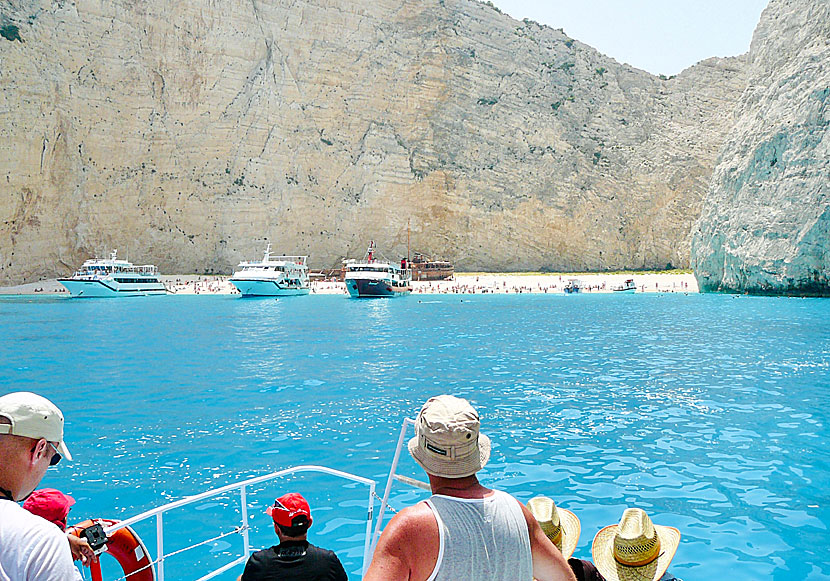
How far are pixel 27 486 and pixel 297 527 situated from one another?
51.6 inches

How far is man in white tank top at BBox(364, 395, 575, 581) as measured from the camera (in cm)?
246

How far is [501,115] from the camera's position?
274ft

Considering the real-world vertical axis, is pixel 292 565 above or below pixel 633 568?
above

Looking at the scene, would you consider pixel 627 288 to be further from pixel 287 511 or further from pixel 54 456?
pixel 54 456

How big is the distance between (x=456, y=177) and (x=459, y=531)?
7853 centimetres

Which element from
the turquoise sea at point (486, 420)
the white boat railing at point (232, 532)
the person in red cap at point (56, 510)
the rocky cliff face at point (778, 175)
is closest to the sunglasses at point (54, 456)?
the person in red cap at point (56, 510)

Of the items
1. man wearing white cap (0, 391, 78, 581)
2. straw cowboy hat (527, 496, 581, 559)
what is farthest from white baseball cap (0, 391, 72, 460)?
straw cowboy hat (527, 496, 581, 559)

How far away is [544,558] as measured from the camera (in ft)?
9.00

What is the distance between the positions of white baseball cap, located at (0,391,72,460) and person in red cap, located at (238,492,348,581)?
117cm

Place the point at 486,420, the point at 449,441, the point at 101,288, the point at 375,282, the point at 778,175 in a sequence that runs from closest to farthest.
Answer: the point at 449,441 < the point at 486,420 < the point at 778,175 < the point at 375,282 < the point at 101,288

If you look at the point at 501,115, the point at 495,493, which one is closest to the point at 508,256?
the point at 501,115

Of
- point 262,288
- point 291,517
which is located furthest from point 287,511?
point 262,288

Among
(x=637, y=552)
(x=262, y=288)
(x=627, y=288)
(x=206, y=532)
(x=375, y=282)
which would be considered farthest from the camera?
(x=627, y=288)

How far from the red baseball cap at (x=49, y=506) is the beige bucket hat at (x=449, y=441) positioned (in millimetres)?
1799
